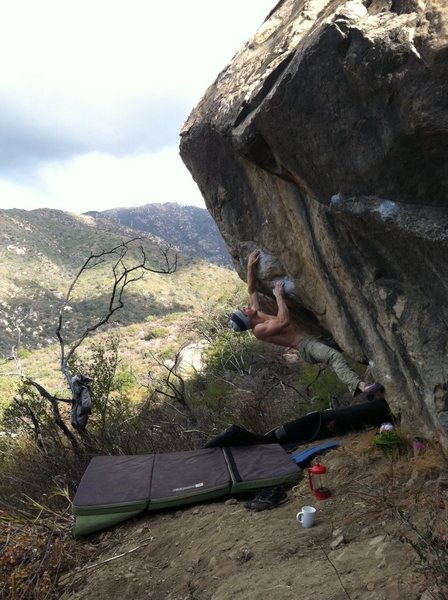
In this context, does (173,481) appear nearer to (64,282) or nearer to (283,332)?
(283,332)

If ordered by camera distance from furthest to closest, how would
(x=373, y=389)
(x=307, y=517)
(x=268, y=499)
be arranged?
(x=373, y=389) → (x=268, y=499) → (x=307, y=517)

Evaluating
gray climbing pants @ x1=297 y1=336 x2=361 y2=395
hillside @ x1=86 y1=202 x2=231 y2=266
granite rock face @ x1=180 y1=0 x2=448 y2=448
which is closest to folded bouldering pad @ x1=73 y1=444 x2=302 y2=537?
gray climbing pants @ x1=297 y1=336 x2=361 y2=395

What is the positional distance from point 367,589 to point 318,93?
328 cm

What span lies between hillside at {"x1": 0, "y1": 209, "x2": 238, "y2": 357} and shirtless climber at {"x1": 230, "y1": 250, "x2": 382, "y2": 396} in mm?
29037

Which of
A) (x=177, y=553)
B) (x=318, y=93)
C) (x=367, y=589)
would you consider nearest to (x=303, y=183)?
(x=318, y=93)

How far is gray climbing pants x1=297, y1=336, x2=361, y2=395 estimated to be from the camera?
5551 millimetres

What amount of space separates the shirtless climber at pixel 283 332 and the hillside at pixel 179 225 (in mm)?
92096

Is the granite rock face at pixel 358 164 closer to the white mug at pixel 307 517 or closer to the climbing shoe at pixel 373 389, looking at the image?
the climbing shoe at pixel 373 389

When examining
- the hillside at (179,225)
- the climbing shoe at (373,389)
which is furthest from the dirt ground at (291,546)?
the hillside at (179,225)

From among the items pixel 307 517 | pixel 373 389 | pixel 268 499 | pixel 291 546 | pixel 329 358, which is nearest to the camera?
pixel 291 546

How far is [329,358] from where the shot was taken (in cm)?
579

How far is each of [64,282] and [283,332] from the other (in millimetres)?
46773

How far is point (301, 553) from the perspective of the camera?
3369 mm

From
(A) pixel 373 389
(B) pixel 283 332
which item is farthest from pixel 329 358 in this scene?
(A) pixel 373 389
